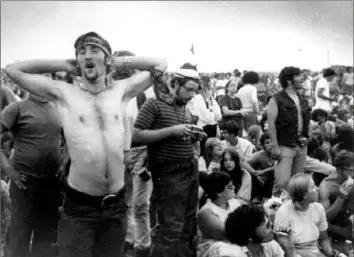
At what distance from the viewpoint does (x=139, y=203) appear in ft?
14.0

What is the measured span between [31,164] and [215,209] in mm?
1490

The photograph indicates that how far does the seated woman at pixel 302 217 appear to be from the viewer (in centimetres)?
410

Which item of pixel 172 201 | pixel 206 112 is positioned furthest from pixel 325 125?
pixel 172 201

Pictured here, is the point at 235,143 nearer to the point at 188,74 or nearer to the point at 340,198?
the point at 340,198

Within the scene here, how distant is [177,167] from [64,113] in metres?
1.23

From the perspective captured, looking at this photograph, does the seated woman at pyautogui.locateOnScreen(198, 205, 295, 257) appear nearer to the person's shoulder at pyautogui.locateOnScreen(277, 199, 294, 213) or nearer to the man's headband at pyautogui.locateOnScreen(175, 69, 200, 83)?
the person's shoulder at pyautogui.locateOnScreen(277, 199, 294, 213)

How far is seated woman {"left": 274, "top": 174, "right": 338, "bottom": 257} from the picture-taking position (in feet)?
13.5

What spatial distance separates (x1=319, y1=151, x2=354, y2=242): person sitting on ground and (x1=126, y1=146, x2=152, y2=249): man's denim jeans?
177 centimetres

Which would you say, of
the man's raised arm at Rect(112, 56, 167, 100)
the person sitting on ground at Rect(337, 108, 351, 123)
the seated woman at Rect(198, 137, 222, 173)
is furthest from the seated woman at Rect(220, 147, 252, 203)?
the person sitting on ground at Rect(337, 108, 351, 123)

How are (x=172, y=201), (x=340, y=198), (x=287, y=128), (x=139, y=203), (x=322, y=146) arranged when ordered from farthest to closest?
(x=322, y=146) → (x=287, y=128) → (x=340, y=198) → (x=139, y=203) → (x=172, y=201)

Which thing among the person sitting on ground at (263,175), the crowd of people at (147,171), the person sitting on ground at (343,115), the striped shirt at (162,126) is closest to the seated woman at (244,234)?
the crowd of people at (147,171)

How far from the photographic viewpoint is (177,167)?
369cm

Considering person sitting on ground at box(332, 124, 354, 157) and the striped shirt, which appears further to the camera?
person sitting on ground at box(332, 124, 354, 157)

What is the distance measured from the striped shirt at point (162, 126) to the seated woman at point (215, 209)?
38 cm
